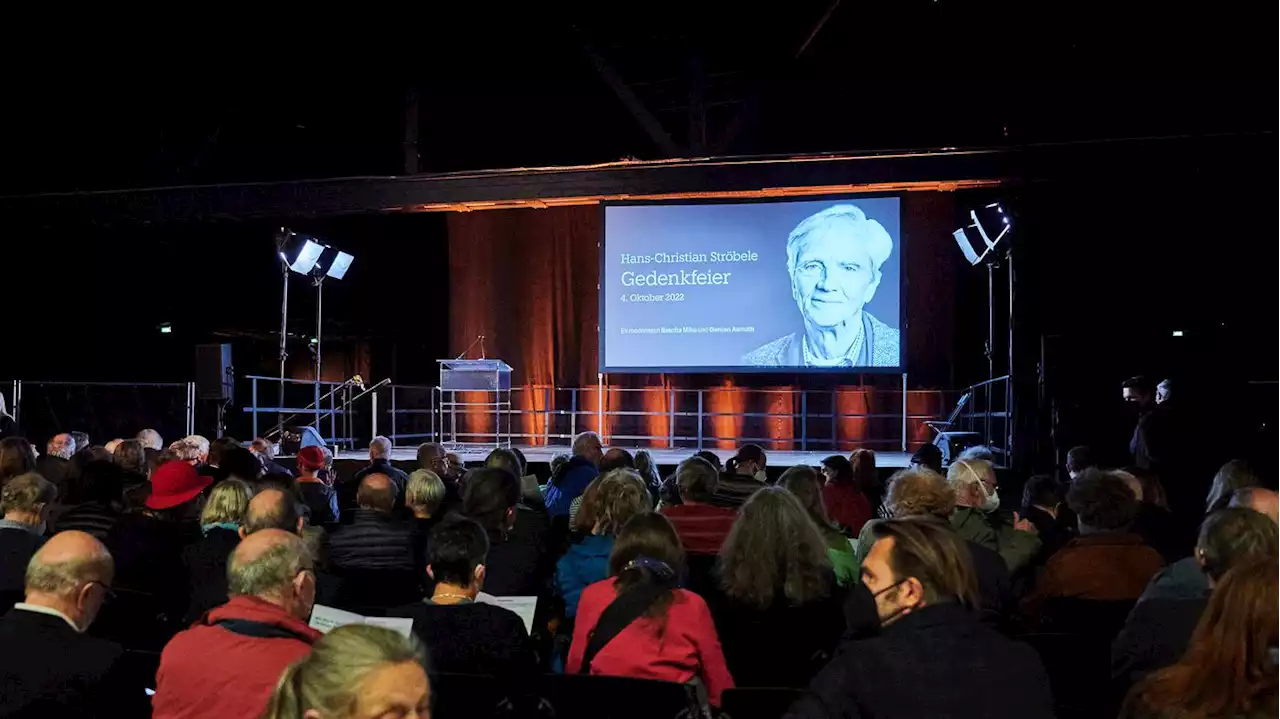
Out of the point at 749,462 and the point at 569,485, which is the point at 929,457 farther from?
the point at 569,485

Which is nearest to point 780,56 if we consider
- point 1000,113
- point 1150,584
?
point 1000,113

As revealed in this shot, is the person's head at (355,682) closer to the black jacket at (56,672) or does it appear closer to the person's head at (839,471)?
the black jacket at (56,672)

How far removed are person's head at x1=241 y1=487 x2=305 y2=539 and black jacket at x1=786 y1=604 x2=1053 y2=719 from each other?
2.09 m

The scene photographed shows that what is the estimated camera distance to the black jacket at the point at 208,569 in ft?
11.0

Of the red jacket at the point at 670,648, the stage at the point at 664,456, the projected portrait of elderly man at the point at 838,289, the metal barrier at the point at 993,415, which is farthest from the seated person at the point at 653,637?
the projected portrait of elderly man at the point at 838,289

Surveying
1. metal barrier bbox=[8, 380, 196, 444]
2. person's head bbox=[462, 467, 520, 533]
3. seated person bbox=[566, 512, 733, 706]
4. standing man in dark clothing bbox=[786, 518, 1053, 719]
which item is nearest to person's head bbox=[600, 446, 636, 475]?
person's head bbox=[462, 467, 520, 533]

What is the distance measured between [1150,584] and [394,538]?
98.5 inches

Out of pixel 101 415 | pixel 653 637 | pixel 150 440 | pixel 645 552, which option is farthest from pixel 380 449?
pixel 101 415

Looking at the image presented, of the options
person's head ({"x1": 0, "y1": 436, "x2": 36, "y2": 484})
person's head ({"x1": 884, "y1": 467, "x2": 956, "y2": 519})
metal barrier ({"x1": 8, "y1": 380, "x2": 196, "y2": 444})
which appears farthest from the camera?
metal barrier ({"x1": 8, "y1": 380, "x2": 196, "y2": 444})

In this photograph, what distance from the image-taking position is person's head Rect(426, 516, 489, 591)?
101 inches

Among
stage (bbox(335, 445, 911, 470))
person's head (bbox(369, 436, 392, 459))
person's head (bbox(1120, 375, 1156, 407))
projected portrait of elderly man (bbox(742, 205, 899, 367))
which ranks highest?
projected portrait of elderly man (bbox(742, 205, 899, 367))

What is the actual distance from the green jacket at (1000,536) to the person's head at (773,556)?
848 mm

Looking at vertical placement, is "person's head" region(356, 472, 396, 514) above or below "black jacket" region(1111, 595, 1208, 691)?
above

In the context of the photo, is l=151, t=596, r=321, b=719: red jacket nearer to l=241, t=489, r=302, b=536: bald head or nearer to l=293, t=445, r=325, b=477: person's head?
l=241, t=489, r=302, b=536: bald head
